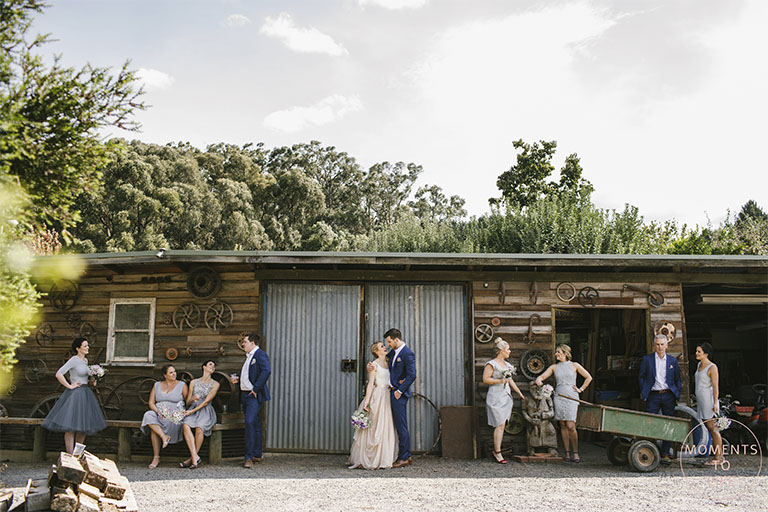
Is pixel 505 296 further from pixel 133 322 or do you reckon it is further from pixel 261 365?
pixel 133 322

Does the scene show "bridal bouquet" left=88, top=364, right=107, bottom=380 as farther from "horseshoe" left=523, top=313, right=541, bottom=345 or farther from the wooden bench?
"horseshoe" left=523, top=313, right=541, bottom=345

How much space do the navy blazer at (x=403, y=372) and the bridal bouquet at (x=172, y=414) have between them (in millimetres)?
2800

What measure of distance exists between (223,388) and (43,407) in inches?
109

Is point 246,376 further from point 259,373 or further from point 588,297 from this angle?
point 588,297

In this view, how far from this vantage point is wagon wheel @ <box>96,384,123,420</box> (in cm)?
970

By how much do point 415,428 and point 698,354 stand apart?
4.07 metres

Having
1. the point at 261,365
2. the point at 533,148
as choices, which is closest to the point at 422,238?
the point at 533,148

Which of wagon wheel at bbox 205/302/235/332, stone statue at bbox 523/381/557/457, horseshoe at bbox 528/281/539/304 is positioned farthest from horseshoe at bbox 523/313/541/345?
wagon wheel at bbox 205/302/235/332

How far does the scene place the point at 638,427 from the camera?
313 inches

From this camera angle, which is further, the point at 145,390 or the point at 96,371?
the point at 145,390

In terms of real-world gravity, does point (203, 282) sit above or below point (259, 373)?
above

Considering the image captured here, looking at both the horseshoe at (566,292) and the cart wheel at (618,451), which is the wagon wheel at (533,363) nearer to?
the horseshoe at (566,292)

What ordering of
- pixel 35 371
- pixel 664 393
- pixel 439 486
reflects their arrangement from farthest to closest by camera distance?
pixel 35 371 → pixel 664 393 → pixel 439 486

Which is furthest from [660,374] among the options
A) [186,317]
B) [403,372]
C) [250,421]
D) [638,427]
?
[186,317]
